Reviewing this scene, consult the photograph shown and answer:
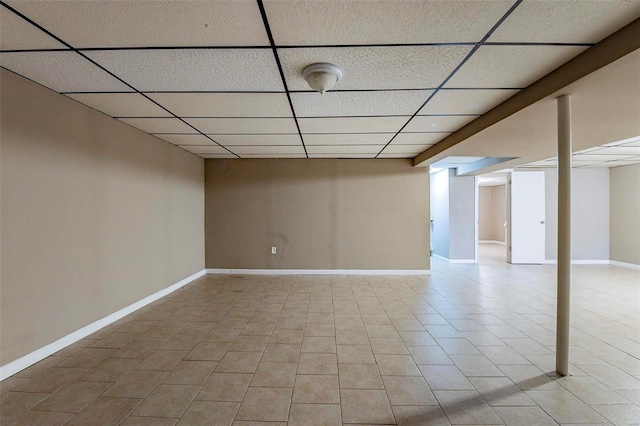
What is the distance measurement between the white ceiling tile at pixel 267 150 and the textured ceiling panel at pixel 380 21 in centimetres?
288

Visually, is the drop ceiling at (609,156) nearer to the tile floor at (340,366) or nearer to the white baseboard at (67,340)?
the tile floor at (340,366)

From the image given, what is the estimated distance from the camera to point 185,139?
13.6 ft

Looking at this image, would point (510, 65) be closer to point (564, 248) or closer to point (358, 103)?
point (358, 103)

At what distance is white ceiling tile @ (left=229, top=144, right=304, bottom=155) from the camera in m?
4.62

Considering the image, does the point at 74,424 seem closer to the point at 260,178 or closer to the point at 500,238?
the point at 260,178

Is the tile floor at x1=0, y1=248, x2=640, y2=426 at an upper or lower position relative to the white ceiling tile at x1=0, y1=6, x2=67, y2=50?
lower

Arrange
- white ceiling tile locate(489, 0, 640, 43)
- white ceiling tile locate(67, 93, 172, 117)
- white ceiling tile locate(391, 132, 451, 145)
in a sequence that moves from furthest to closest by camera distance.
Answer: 1. white ceiling tile locate(391, 132, 451, 145)
2. white ceiling tile locate(67, 93, 172, 117)
3. white ceiling tile locate(489, 0, 640, 43)

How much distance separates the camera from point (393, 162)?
5684 millimetres

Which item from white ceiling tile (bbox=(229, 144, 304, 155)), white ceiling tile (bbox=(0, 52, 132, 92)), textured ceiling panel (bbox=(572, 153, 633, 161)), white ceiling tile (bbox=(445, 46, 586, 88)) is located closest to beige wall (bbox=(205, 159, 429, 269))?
white ceiling tile (bbox=(229, 144, 304, 155))

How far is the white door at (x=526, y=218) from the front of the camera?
7039 mm

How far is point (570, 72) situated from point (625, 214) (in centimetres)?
733

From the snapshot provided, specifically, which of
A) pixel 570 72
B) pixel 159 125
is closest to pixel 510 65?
pixel 570 72

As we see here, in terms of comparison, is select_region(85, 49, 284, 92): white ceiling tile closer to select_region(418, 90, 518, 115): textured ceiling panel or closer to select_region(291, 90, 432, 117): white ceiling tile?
select_region(291, 90, 432, 117): white ceiling tile

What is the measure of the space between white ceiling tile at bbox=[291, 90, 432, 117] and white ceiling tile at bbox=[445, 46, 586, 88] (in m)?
0.37
